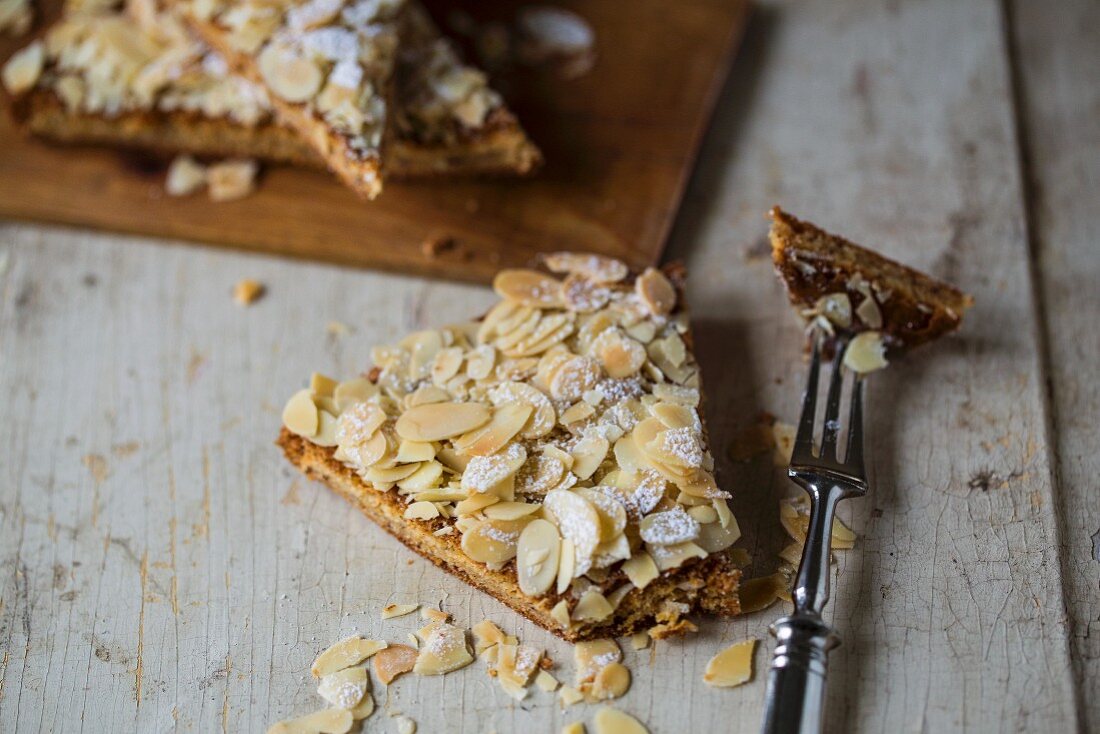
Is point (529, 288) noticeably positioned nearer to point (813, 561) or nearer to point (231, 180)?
point (813, 561)

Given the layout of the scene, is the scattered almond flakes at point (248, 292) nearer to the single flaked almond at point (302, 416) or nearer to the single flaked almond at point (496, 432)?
the single flaked almond at point (302, 416)

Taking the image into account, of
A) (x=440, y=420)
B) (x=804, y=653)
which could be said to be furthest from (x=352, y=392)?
(x=804, y=653)

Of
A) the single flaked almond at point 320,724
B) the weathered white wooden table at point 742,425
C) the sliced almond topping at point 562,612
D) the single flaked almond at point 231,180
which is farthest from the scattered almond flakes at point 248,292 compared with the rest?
the sliced almond topping at point 562,612

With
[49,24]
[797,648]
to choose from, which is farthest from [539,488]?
[49,24]

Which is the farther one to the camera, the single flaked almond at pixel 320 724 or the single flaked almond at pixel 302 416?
the single flaked almond at pixel 302 416

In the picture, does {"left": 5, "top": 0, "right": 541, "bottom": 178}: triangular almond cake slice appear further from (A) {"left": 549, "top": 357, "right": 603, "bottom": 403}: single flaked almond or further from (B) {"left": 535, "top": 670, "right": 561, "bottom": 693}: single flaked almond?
(B) {"left": 535, "top": 670, "right": 561, "bottom": 693}: single flaked almond

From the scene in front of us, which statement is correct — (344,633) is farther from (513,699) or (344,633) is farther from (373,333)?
(373,333)
